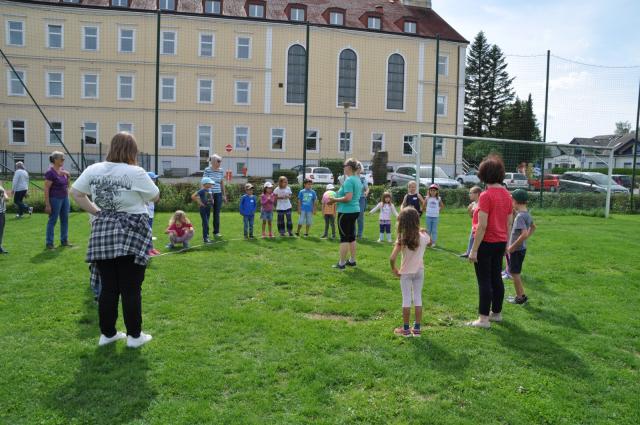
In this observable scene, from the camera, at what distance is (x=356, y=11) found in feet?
155

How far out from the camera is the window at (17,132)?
38781mm

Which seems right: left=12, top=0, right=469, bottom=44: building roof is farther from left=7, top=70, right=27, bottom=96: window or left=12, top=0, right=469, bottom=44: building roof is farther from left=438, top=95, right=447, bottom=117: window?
left=7, top=70, right=27, bottom=96: window

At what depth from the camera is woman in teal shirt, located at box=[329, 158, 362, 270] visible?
8352 mm

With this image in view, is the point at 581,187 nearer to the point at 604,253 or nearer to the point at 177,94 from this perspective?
the point at 604,253

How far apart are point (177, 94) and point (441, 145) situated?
26499 mm

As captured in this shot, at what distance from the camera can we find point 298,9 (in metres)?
44.9

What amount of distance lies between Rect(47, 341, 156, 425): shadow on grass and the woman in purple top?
5.56m

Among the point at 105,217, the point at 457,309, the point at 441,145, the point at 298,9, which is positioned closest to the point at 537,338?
the point at 457,309

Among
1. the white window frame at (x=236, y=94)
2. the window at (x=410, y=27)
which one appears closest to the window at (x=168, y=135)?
the white window frame at (x=236, y=94)

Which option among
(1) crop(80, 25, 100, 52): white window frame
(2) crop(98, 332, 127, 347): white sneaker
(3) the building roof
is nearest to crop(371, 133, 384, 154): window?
(3) the building roof

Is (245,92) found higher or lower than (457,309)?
higher

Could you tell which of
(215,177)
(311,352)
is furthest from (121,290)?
(215,177)

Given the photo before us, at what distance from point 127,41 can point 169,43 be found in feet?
10.0

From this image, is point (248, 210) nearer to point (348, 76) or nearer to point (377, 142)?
point (377, 142)
